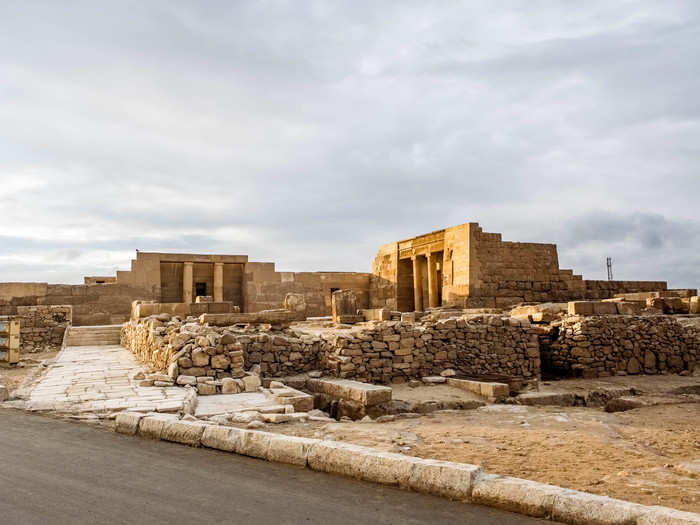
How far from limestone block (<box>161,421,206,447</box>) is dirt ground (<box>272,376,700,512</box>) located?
0.98 meters

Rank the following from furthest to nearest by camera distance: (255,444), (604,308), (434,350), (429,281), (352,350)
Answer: (429,281), (604,308), (434,350), (352,350), (255,444)

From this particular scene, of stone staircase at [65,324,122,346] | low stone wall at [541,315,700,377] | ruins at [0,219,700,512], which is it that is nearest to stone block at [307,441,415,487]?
ruins at [0,219,700,512]

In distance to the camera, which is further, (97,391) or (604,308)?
(604,308)

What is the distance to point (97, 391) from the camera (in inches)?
299

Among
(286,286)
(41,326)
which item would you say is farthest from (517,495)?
(286,286)

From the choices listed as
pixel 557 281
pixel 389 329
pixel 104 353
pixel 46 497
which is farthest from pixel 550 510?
pixel 557 281

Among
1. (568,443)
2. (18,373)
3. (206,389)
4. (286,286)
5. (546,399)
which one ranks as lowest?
(546,399)

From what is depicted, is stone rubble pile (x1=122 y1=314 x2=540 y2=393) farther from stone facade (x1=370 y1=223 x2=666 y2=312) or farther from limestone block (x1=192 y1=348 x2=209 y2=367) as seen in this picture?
stone facade (x1=370 y1=223 x2=666 y2=312)

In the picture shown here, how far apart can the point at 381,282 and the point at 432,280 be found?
3.08m

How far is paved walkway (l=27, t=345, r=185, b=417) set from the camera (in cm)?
643

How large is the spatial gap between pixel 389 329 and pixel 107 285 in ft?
41.3

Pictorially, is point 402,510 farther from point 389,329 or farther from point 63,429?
point 389,329

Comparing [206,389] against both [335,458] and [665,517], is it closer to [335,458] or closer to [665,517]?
[335,458]

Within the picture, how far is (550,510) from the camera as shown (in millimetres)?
3383
